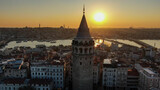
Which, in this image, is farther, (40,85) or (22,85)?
(40,85)

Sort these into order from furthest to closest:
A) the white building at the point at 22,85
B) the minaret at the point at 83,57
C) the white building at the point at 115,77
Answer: the white building at the point at 115,77 → the white building at the point at 22,85 → the minaret at the point at 83,57

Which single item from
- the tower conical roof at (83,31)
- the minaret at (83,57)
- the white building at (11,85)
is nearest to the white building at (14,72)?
the white building at (11,85)

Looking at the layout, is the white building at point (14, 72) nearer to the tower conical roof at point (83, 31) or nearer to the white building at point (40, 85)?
the white building at point (40, 85)

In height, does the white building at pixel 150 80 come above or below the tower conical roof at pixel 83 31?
below

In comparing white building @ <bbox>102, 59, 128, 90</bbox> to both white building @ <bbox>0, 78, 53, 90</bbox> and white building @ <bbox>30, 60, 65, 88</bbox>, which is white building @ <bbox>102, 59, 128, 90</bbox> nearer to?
white building @ <bbox>30, 60, 65, 88</bbox>

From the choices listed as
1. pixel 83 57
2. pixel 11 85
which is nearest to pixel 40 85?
pixel 11 85

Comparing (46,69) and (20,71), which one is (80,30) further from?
(20,71)

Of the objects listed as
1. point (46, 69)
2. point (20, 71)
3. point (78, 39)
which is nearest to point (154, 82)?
point (78, 39)

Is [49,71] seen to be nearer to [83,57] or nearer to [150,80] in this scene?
[83,57]

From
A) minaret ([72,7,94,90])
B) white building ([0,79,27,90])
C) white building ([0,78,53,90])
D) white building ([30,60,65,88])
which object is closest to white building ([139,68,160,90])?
minaret ([72,7,94,90])
